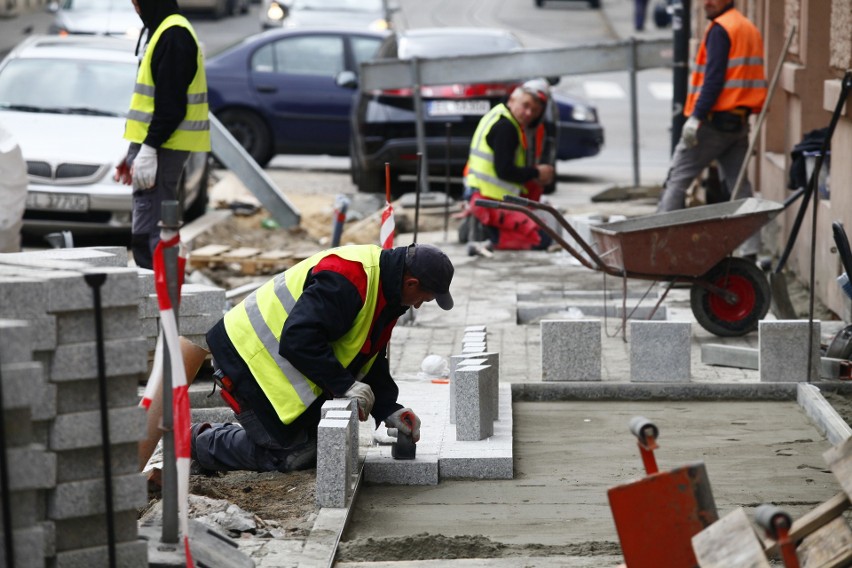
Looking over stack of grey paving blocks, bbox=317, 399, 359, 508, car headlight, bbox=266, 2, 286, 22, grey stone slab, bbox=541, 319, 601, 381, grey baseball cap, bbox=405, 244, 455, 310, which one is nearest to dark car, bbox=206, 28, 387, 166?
car headlight, bbox=266, 2, 286, 22

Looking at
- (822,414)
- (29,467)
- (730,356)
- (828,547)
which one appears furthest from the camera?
(730,356)

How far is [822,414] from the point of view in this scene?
6.94 m

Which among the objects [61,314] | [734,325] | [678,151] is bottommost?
[734,325]

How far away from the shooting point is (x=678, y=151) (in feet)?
36.0

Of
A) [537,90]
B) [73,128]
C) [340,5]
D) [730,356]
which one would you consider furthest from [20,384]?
[340,5]

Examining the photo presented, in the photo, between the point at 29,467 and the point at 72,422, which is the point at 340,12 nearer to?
the point at 72,422

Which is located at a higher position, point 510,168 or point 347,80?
point 347,80

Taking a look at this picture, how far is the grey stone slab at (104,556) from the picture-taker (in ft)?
14.2

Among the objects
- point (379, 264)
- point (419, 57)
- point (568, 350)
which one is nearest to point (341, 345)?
point (379, 264)

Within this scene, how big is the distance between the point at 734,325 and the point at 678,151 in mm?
2256

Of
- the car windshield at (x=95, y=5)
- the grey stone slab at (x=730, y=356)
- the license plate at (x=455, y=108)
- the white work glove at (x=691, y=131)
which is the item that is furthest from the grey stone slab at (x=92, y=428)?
the car windshield at (x=95, y=5)

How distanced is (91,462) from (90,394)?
0.20 m

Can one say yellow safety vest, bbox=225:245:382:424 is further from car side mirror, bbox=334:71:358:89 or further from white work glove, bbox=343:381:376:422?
car side mirror, bbox=334:71:358:89

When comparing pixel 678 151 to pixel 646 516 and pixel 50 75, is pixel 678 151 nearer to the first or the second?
pixel 50 75
